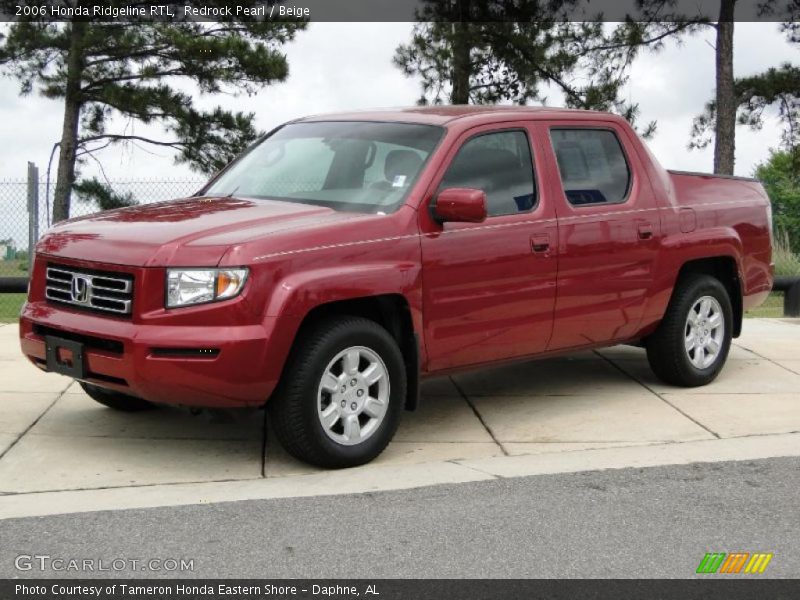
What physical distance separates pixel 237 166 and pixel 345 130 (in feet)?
2.72

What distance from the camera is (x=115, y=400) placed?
790 cm

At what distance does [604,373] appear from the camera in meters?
9.57

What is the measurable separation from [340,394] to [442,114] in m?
2.01

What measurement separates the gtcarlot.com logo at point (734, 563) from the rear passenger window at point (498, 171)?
264 centimetres

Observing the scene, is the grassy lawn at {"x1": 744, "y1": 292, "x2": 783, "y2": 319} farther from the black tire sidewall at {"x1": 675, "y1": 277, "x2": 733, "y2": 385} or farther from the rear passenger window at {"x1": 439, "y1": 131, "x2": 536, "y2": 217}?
the rear passenger window at {"x1": 439, "y1": 131, "x2": 536, "y2": 217}

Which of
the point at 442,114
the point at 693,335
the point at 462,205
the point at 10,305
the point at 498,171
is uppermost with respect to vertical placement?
the point at 442,114

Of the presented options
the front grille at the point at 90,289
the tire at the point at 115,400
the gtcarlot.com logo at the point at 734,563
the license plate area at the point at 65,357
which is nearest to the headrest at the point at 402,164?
the front grille at the point at 90,289

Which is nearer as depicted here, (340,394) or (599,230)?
(340,394)

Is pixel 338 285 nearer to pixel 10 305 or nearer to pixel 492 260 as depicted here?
pixel 492 260

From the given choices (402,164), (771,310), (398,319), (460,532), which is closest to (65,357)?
(398,319)

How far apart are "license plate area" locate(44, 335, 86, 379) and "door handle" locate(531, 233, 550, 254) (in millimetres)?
2686

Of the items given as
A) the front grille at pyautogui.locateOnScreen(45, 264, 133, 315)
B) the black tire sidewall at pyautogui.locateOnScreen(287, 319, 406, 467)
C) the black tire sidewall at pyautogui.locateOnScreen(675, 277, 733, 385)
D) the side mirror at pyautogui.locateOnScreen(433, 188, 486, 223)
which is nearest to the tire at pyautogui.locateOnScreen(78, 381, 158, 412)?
the front grille at pyautogui.locateOnScreen(45, 264, 133, 315)
